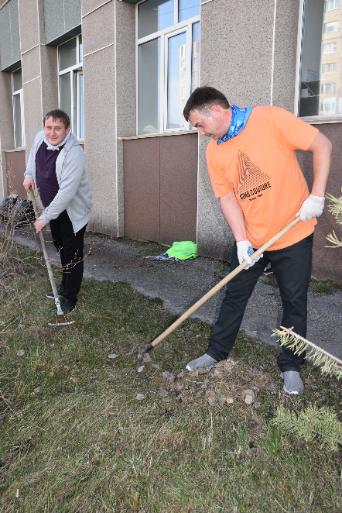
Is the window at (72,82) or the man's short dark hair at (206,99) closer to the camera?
the man's short dark hair at (206,99)

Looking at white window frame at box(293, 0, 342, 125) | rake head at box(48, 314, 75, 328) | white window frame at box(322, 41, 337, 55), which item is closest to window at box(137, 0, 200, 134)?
white window frame at box(293, 0, 342, 125)

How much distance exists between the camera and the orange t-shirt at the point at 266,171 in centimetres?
258

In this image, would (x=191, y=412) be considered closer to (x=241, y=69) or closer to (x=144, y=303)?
(x=144, y=303)

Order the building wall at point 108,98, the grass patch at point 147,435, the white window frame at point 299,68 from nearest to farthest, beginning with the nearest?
the grass patch at point 147,435, the white window frame at point 299,68, the building wall at point 108,98

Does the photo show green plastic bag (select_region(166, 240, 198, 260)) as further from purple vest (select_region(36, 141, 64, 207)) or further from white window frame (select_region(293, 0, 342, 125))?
purple vest (select_region(36, 141, 64, 207))

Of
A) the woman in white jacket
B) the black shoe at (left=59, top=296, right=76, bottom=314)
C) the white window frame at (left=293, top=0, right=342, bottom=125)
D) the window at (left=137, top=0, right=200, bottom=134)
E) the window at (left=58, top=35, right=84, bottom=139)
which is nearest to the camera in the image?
the woman in white jacket

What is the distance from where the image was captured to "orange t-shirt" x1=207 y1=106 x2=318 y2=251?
8.48 ft

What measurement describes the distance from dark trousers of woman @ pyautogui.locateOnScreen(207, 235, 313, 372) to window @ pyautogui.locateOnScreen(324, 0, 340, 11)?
3.27m

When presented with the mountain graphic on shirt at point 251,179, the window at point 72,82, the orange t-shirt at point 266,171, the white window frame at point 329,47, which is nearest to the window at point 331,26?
the white window frame at point 329,47

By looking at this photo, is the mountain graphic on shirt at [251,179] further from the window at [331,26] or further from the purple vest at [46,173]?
the window at [331,26]

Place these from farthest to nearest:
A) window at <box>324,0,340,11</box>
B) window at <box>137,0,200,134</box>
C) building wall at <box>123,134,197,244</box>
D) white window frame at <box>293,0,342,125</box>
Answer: window at <box>137,0,200,134</box> < building wall at <box>123,134,197,244</box> < white window frame at <box>293,0,342,125</box> < window at <box>324,0,340,11</box>

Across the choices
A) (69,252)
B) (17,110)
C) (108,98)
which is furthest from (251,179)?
(17,110)

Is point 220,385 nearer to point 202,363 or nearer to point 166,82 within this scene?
point 202,363

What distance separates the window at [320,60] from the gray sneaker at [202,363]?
10.1 feet
